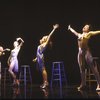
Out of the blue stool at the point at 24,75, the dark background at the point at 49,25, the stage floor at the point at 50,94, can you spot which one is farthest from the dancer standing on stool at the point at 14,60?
the stage floor at the point at 50,94

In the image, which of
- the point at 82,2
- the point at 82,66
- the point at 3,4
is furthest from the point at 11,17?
the point at 82,66

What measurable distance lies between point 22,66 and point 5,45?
0.88 m

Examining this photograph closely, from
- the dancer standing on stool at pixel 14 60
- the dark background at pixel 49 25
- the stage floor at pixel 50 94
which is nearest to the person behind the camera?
the stage floor at pixel 50 94

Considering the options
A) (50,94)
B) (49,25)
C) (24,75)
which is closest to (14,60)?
(24,75)

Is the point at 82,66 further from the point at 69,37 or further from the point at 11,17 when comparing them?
the point at 11,17

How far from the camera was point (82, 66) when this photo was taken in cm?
747

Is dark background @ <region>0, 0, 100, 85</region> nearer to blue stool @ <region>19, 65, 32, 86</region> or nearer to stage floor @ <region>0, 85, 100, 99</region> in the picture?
blue stool @ <region>19, 65, 32, 86</region>

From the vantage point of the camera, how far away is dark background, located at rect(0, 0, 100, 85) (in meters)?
9.34

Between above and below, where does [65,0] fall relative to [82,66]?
above

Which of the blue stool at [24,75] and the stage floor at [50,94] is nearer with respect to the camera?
the stage floor at [50,94]

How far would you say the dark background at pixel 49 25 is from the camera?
934 centimetres

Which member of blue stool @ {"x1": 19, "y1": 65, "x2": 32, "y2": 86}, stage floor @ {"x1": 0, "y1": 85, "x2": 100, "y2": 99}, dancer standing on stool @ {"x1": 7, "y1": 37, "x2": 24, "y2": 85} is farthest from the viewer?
blue stool @ {"x1": 19, "y1": 65, "x2": 32, "y2": 86}

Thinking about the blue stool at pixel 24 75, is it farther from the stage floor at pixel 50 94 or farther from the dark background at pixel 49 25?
the stage floor at pixel 50 94

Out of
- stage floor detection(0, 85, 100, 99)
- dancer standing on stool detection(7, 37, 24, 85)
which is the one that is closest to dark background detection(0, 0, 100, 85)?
dancer standing on stool detection(7, 37, 24, 85)
